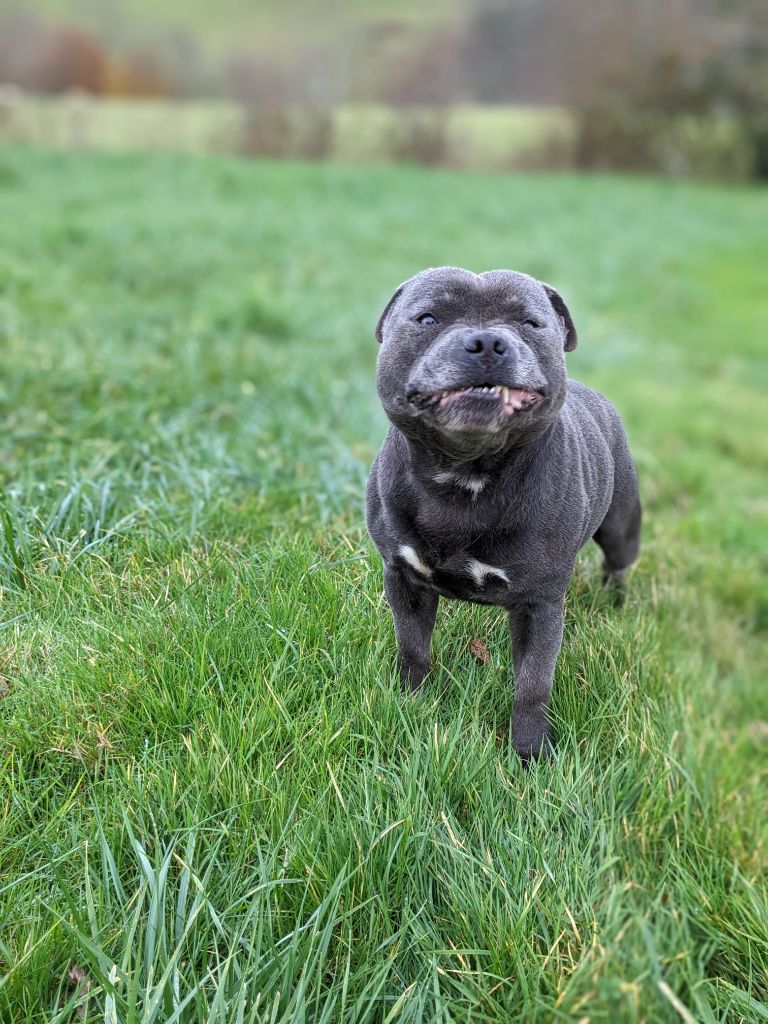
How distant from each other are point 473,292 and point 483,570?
78cm

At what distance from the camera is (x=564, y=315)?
101 inches

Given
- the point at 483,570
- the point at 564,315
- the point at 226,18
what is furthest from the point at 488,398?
the point at 226,18

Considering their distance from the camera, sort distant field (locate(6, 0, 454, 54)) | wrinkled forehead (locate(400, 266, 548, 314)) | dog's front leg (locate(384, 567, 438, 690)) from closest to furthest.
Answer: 1. wrinkled forehead (locate(400, 266, 548, 314))
2. dog's front leg (locate(384, 567, 438, 690))
3. distant field (locate(6, 0, 454, 54))

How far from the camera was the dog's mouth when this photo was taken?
6.91 feet

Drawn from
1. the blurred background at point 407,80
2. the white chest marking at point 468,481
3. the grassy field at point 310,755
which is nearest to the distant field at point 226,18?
the blurred background at point 407,80

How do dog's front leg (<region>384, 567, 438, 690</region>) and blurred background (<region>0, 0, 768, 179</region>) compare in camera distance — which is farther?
blurred background (<region>0, 0, 768, 179</region>)

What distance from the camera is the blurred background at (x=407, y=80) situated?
2786 cm

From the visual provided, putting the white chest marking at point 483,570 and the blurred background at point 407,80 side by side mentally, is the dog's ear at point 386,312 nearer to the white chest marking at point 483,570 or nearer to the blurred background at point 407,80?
the white chest marking at point 483,570

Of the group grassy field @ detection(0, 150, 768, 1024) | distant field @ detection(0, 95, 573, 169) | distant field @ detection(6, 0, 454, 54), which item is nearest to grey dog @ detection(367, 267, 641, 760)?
grassy field @ detection(0, 150, 768, 1024)

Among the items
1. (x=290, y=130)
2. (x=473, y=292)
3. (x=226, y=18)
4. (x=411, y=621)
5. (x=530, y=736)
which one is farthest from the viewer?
(x=226, y=18)

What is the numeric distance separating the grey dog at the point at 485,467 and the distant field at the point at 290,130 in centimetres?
2543

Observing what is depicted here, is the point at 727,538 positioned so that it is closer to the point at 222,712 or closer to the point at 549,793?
the point at 549,793

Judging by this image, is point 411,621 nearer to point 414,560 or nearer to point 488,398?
point 414,560

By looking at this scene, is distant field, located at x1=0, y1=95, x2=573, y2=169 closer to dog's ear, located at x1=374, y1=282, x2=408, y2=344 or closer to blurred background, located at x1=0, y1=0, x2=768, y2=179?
blurred background, located at x1=0, y1=0, x2=768, y2=179
